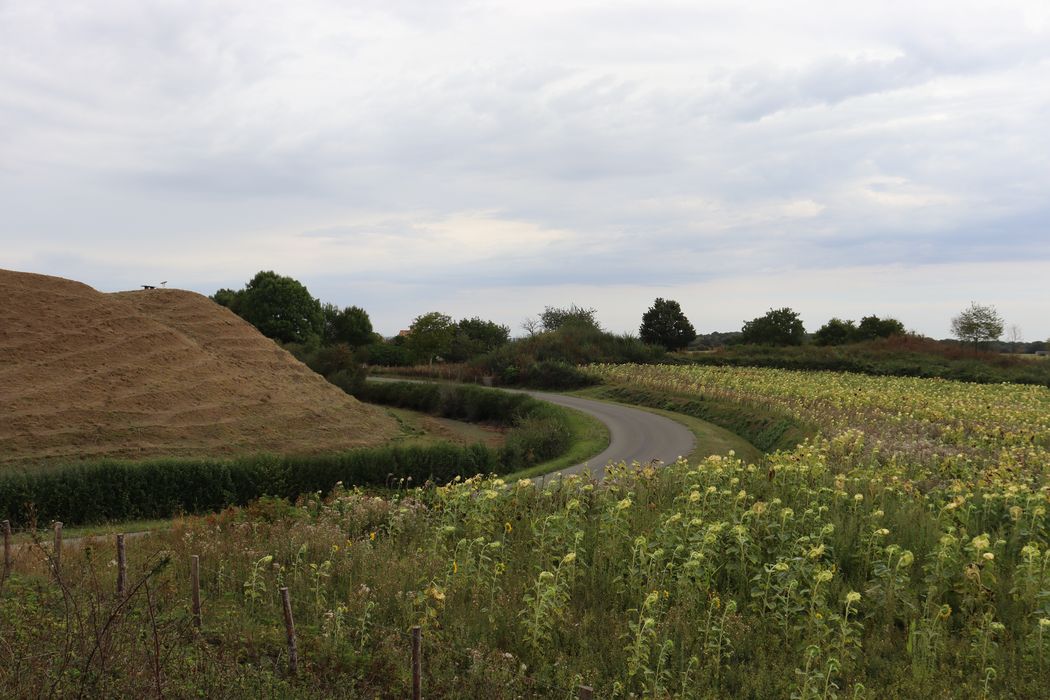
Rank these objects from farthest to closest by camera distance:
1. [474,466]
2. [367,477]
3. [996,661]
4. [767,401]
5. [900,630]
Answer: [767,401], [474,466], [367,477], [900,630], [996,661]

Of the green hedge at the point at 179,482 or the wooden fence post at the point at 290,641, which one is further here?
the green hedge at the point at 179,482

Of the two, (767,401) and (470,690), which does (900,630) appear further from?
(767,401)

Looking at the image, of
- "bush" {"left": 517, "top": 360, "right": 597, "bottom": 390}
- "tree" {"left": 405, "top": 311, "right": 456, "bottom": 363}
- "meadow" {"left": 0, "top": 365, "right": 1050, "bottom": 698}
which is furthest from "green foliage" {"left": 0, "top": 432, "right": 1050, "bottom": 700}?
"tree" {"left": 405, "top": 311, "right": 456, "bottom": 363}

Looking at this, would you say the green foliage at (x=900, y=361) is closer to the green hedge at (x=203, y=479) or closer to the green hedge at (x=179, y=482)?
the green hedge at (x=203, y=479)

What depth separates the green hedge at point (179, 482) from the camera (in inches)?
684

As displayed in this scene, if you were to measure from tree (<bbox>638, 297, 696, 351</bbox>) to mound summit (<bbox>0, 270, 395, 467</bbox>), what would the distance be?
53.4 m

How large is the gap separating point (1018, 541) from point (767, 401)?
75.6 feet

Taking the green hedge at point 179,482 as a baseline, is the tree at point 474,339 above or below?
above

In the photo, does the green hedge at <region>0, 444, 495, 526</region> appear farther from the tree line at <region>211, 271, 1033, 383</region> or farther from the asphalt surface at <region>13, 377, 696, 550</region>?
the tree line at <region>211, 271, 1033, 383</region>

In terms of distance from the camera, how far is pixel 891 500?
1192 centimetres

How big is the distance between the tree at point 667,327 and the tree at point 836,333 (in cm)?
1710

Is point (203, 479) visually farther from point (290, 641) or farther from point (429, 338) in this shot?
point (429, 338)

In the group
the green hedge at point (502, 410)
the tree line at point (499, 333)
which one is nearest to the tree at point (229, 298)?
the tree line at point (499, 333)

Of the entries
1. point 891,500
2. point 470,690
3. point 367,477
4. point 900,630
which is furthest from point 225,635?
point 367,477
